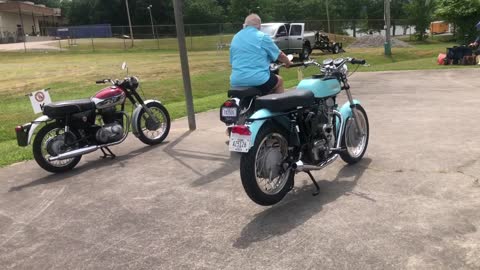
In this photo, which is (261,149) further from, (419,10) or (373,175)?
(419,10)

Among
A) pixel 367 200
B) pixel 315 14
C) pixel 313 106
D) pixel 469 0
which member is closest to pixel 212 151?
pixel 313 106

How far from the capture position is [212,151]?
23.5 ft

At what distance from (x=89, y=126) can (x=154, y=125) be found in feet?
3.82

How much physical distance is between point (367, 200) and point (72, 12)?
107 metres

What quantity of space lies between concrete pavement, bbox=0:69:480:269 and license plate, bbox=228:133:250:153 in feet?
2.20

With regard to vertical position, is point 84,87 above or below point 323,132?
below

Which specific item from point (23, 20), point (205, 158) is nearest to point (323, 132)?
point (205, 158)

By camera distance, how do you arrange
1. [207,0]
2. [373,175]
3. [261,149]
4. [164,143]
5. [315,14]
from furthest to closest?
[207,0], [315,14], [164,143], [373,175], [261,149]

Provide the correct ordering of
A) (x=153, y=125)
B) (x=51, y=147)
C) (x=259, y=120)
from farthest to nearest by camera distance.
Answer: (x=153, y=125)
(x=51, y=147)
(x=259, y=120)

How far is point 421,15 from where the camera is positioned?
56594 millimetres

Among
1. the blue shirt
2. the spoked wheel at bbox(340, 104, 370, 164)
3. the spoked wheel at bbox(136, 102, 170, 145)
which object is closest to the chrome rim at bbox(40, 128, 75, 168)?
the spoked wheel at bbox(136, 102, 170, 145)

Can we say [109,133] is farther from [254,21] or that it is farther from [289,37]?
[289,37]

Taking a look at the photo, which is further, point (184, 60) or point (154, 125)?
point (184, 60)

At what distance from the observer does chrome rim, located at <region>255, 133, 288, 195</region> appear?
459 centimetres
